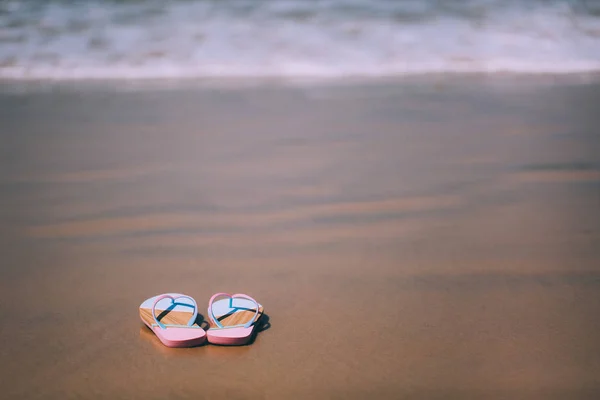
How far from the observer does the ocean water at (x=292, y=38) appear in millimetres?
4660

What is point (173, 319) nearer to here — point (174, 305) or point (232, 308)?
point (174, 305)

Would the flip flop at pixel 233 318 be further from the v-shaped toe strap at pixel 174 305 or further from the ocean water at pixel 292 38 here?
the ocean water at pixel 292 38

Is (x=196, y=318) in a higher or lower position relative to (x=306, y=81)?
higher

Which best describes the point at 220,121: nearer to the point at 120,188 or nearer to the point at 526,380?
the point at 120,188

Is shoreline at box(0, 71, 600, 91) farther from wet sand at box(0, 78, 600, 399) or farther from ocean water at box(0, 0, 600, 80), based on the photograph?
wet sand at box(0, 78, 600, 399)

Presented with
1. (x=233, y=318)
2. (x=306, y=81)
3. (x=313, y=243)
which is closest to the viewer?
(x=233, y=318)

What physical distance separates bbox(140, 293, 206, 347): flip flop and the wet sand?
45 mm

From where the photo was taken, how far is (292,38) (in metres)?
5.04

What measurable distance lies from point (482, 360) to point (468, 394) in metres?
0.14

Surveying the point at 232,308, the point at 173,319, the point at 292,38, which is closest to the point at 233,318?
the point at 232,308

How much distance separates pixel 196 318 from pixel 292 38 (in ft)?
12.3

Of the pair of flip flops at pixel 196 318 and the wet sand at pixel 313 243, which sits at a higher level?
the pair of flip flops at pixel 196 318

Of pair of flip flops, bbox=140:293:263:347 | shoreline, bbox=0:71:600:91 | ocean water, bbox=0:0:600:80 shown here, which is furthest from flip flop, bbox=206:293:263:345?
ocean water, bbox=0:0:600:80

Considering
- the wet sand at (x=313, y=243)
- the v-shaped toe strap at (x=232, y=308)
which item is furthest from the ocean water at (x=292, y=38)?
the v-shaped toe strap at (x=232, y=308)
